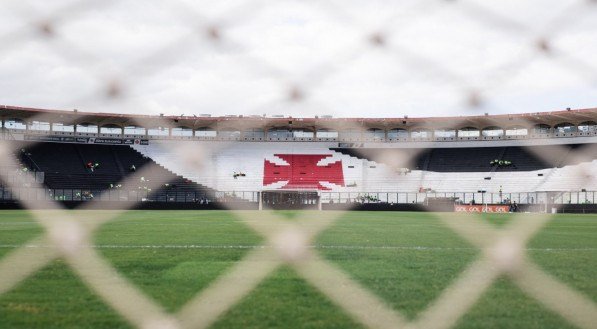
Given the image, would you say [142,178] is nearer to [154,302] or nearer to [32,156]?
[32,156]

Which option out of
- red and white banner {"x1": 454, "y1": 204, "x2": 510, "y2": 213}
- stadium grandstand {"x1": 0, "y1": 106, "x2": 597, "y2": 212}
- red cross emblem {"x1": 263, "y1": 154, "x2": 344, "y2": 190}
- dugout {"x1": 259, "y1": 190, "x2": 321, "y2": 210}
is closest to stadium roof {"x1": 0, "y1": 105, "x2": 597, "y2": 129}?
stadium grandstand {"x1": 0, "y1": 106, "x2": 597, "y2": 212}

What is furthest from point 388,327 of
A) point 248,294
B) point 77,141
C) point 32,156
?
point 77,141

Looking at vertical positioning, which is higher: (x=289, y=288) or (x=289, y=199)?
(x=289, y=288)

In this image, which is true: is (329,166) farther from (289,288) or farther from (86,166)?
(289,288)

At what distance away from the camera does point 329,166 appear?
44.2m

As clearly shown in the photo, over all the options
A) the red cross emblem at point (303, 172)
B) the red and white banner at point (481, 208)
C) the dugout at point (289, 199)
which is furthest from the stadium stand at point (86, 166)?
the red and white banner at point (481, 208)

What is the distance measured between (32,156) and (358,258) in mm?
35966

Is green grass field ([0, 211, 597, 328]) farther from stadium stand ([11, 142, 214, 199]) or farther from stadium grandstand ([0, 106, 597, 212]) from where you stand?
stadium stand ([11, 142, 214, 199])

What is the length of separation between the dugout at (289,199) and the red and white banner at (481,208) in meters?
9.39

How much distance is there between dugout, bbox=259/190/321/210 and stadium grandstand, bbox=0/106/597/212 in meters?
0.10

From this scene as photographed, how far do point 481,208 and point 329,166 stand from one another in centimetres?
1320

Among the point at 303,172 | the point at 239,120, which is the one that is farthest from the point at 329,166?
the point at 239,120

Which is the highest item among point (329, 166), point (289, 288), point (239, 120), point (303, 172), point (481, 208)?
point (329, 166)

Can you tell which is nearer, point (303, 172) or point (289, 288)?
point (289, 288)
